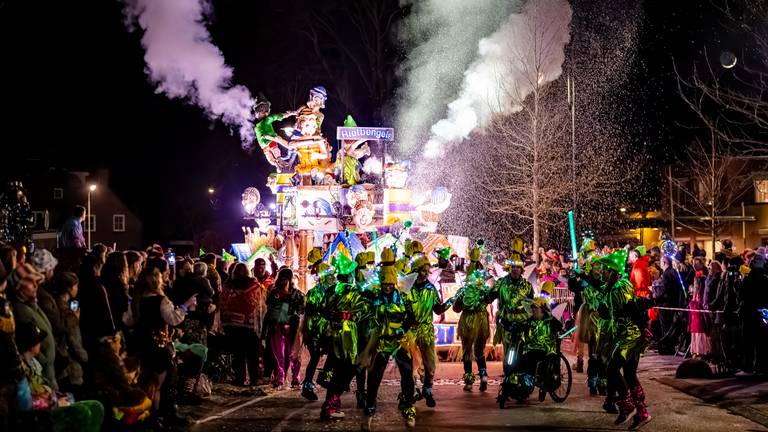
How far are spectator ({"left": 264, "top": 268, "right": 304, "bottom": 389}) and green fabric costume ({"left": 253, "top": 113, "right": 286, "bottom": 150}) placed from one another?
947 cm

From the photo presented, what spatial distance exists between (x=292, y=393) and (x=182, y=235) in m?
44.9

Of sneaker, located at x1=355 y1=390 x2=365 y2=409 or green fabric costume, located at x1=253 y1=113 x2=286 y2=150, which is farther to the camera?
green fabric costume, located at x1=253 y1=113 x2=286 y2=150

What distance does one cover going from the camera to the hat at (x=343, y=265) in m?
10.0

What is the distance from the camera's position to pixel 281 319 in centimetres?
1253

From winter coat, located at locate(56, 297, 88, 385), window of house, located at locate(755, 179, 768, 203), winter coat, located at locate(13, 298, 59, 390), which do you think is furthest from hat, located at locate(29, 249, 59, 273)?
window of house, located at locate(755, 179, 768, 203)

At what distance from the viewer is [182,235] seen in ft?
180

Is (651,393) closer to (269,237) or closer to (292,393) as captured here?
(292,393)

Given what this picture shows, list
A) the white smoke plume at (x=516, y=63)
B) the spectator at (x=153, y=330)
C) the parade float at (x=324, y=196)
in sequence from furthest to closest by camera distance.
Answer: the white smoke plume at (x=516, y=63) → the parade float at (x=324, y=196) → the spectator at (x=153, y=330)

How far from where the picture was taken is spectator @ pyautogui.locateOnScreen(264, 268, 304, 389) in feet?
40.8

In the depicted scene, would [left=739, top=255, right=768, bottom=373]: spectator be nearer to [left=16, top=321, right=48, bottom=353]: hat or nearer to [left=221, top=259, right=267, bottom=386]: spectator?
[left=221, top=259, right=267, bottom=386]: spectator

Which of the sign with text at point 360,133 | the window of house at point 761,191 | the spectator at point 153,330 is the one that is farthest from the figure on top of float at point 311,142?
the window of house at point 761,191

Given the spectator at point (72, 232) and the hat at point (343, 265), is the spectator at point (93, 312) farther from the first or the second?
the spectator at point (72, 232)

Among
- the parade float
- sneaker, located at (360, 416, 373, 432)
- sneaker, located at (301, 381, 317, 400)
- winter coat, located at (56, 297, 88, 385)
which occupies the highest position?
the parade float

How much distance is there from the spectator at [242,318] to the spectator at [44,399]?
581 cm
